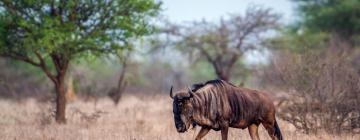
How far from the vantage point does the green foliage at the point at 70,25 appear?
15.5 metres

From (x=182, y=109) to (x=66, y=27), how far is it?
6.61 metres

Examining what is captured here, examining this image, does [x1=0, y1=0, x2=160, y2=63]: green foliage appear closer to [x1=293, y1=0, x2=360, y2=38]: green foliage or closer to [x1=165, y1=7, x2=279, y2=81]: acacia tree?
[x1=165, y1=7, x2=279, y2=81]: acacia tree

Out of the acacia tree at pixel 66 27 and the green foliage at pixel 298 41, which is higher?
the acacia tree at pixel 66 27

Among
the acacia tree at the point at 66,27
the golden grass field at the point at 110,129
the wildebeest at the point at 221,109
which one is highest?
the acacia tree at the point at 66,27

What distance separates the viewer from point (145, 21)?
1722 centimetres

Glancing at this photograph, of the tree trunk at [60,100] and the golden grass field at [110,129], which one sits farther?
the tree trunk at [60,100]

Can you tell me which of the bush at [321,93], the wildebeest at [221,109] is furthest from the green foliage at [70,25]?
the wildebeest at [221,109]

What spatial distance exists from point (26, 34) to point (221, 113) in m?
7.17

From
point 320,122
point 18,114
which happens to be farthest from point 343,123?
point 18,114

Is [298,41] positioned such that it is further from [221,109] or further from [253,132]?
[221,109]

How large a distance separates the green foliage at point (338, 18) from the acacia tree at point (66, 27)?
18781 mm

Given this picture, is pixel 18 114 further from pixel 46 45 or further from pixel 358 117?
pixel 358 117

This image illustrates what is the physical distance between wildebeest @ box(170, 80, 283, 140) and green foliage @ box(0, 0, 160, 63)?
578 centimetres

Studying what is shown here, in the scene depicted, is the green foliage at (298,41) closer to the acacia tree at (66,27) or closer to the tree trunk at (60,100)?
the acacia tree at (66,27)
